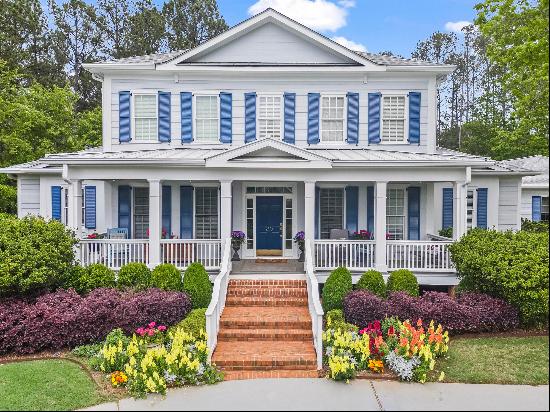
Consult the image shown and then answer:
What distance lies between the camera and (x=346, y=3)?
14.8m

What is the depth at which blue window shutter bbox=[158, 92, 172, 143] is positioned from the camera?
1478 centimetres

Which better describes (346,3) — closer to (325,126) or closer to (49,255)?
(325,126)

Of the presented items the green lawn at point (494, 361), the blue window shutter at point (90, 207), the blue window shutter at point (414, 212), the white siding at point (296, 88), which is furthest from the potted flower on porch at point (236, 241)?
the green lawn at point (494, 361)

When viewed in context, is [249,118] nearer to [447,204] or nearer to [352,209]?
[352,209]

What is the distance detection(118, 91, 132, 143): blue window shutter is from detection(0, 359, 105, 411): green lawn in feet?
26.6

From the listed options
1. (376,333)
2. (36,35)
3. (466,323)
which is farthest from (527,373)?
(36,35)

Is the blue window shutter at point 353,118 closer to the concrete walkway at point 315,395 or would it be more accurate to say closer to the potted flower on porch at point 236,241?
the potted flower on porch at point 236,241

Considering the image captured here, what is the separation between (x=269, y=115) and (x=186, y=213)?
425 cm

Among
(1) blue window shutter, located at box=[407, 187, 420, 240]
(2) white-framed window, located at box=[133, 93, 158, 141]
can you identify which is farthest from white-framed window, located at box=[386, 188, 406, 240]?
(2) white-framed window, located at box=[133, 93, 158, 141]

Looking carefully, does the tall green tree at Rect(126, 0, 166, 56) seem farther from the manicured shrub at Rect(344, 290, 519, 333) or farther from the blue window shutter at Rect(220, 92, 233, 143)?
the manicured shrub at Rect(344, 290, 519, 333)

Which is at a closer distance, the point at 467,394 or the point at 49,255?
the point at 467,394

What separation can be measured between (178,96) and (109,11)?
24.2m

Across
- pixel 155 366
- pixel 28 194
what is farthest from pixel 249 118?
pixel 155 366

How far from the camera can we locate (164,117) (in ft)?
48.6
